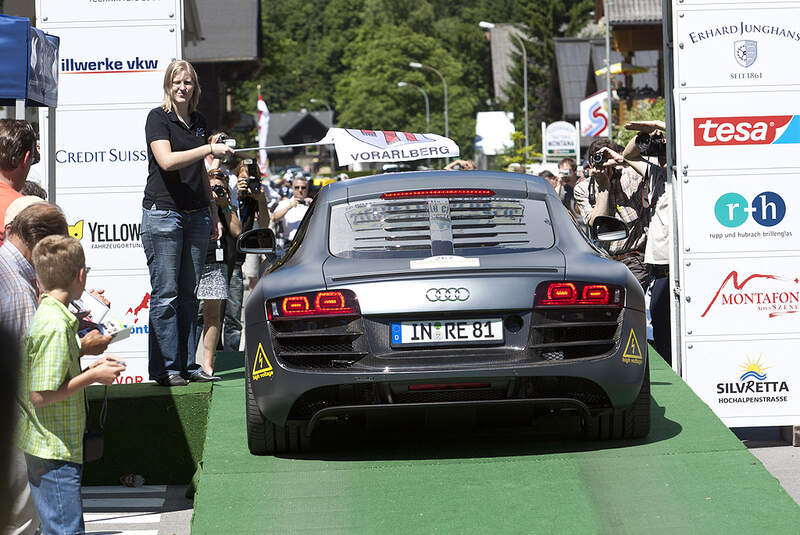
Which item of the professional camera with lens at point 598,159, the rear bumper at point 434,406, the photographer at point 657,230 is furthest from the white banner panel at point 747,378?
the rear bumper at point 434,406

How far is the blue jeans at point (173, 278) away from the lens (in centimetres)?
736

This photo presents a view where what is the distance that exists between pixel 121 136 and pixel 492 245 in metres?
4.94

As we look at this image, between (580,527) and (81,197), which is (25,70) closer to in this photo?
(81,197)

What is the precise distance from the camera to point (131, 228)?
9.79m

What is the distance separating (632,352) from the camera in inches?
215

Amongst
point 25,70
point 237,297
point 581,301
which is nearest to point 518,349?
point 581,301

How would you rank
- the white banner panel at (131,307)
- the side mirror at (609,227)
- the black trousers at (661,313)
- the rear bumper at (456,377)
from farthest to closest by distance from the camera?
1. the white banner panel at (131,307)
2. the black trousers at (661,313)
3. the side mirror at (609,227)
4. the rear bumper at (456,377)

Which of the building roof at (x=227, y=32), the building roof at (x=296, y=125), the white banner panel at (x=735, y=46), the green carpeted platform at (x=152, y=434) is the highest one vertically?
the building roof at (x=296, y=125)

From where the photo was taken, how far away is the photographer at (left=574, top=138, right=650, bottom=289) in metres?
10.1

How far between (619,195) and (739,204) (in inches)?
98.8

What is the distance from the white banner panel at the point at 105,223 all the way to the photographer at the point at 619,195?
3.75 m

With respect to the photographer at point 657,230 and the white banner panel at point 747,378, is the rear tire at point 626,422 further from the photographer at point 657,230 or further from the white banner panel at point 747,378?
the photographer at point 657,230

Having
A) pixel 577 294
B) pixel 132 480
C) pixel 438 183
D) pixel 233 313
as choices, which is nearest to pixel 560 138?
pixel 233 313

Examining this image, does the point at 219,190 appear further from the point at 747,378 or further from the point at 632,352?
the point at 632,352
